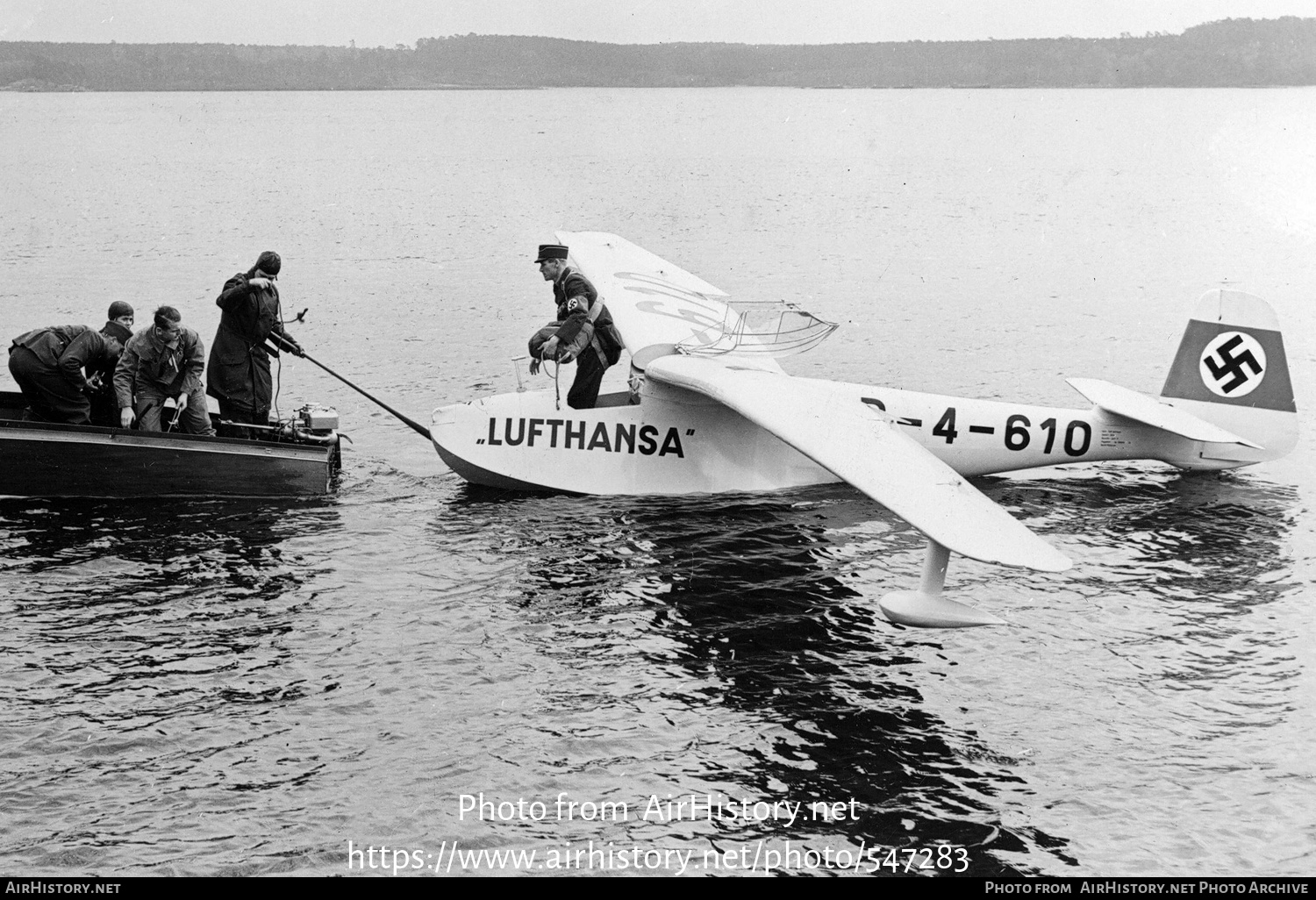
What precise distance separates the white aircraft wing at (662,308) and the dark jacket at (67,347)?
6703 mm

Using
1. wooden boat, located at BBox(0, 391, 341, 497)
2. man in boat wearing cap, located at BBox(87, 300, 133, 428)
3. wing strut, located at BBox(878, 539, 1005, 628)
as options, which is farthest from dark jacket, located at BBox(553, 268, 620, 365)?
wing strut, located at BBox(878, 539, 1005, 628)

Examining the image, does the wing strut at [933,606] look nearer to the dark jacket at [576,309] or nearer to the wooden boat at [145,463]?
the dark jacket at [576,309]

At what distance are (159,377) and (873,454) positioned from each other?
8691mm

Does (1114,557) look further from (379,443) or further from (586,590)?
(379,443)

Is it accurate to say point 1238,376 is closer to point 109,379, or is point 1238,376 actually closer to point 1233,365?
point 1233,365

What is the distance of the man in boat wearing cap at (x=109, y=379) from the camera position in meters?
15.4

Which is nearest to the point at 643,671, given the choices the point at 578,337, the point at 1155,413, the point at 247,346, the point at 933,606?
the point at 933,606

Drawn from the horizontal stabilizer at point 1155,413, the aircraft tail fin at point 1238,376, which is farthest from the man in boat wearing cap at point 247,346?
the aircraft tail fin at point 1238,376

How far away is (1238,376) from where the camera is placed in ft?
57.1

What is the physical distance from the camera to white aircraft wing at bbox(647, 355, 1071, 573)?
400 inches

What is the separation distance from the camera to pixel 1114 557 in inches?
586
